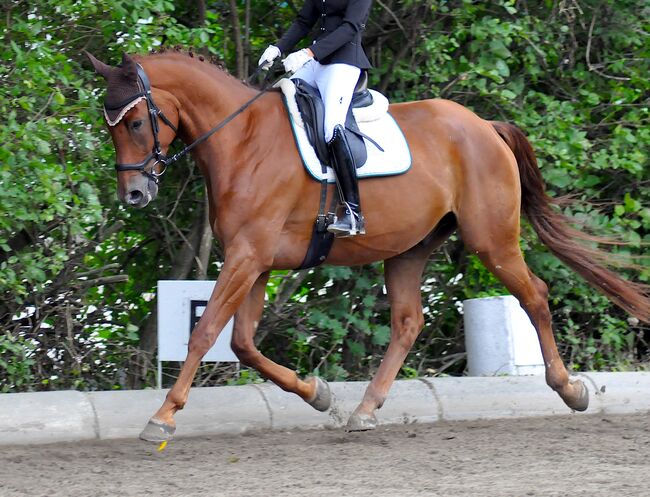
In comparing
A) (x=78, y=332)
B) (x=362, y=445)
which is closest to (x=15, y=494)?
(x=362, y=445)

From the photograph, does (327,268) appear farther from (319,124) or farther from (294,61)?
(294,61)

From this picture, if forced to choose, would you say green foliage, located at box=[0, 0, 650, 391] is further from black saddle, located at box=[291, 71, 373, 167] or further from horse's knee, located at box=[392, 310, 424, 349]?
black saddle, located at box=[291, 71, 373, 167]

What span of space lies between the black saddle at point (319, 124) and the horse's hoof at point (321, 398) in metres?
1.37

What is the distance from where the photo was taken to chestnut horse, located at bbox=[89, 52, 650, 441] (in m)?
5.72

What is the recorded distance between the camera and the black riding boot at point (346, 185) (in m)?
6.01

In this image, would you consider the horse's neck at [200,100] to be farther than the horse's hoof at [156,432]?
Yes

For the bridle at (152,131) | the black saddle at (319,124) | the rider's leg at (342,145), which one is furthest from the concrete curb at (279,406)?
the black saddle at (319,124)

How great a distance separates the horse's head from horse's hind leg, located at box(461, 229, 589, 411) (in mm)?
2153

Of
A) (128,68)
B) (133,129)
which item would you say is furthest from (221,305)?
(128,68)

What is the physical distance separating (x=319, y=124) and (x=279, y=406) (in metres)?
1.80

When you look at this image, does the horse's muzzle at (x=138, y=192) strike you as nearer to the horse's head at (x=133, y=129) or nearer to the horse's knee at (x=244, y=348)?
the horse's head at (x=133, y=129)

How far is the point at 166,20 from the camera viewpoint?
7.08 meters

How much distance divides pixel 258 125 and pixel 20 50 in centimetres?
170

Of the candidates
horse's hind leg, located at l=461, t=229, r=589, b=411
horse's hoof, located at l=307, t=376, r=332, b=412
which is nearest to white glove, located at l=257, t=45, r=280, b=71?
horse's hind leg, located at l=461, t=229, r=589, b=411
